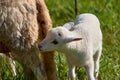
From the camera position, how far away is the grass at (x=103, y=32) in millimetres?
6691

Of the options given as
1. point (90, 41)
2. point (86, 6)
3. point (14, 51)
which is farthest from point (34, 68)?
point (86, 6)

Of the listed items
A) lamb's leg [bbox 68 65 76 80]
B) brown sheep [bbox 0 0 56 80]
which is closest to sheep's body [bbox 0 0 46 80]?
brown sheep [bbox 0 0 56 80]

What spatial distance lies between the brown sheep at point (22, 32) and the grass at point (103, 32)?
1.19 feet

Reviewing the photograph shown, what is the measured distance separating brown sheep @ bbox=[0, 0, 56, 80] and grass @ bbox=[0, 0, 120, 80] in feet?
1.19

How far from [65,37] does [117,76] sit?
1.34 metres

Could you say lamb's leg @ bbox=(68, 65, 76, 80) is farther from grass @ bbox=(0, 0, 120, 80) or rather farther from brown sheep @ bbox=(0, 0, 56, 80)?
grass @ bbox=(0, 0, 120, 80)

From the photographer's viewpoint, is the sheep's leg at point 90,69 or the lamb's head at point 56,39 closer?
the lamb's head at point 56,39

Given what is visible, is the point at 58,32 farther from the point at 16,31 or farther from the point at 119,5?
the point at 119,5

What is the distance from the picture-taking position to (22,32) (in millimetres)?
5871

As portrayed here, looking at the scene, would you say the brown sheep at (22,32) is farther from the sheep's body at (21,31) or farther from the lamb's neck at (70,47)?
the lamb's neck at (70,47)

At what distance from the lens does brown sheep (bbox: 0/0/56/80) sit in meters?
5.83

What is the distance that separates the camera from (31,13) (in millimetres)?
5957

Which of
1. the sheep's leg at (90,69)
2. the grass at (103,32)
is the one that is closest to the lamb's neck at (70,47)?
the sheep's leg at (90,69)

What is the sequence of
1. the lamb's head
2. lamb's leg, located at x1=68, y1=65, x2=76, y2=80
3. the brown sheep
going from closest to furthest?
1. the lamb's head
2. the brown sheep
3. lamb's leg, located at x1=68, y1=65, x2=76, y2=80
